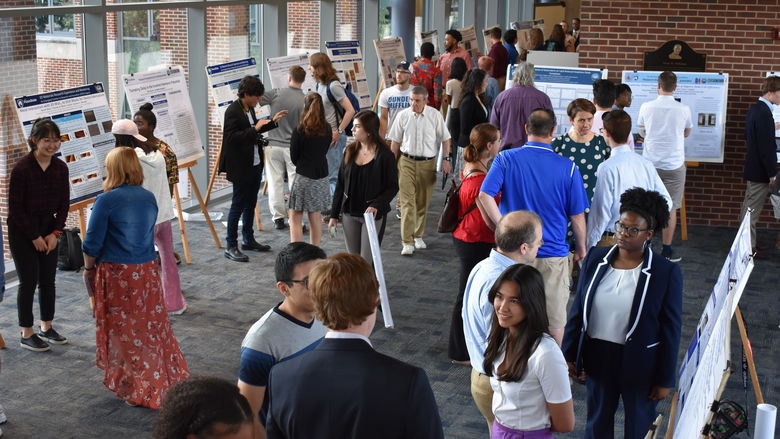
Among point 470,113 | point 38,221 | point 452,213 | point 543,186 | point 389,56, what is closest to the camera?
point 543,186

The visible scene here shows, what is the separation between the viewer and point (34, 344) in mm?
6074

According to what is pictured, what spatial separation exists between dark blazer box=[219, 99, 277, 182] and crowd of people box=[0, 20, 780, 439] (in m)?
0.02

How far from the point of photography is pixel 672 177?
8406 mm

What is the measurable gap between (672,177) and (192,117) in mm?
4343

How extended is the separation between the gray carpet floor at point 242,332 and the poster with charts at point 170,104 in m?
0.93

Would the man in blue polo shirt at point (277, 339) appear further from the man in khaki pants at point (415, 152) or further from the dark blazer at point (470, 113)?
the dark blazer at point (470, 113)

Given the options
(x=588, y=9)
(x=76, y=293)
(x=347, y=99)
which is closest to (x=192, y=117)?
(x=347, y=99)

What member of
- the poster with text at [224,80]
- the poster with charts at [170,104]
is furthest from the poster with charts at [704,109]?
the poster with charts at [170,104]

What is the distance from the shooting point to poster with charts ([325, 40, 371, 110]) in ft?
38.7

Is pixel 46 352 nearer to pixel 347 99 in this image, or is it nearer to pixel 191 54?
pixel 347 99

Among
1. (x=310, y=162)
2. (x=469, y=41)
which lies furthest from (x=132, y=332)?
(x=469, y=41)

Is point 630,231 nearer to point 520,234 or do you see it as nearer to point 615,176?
point 520,234

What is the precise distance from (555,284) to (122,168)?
248cm

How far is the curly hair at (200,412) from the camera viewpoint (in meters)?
1.79
